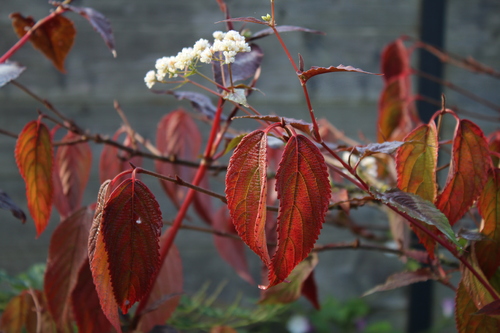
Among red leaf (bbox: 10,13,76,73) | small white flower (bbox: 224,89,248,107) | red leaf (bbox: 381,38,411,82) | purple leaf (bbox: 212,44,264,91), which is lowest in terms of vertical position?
red leaf (bbox: 381,38,411,82)

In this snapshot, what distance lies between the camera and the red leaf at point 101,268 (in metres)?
0.35

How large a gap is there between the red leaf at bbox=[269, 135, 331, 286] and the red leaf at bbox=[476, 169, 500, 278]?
0.55 ft

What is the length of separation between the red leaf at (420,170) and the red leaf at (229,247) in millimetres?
356

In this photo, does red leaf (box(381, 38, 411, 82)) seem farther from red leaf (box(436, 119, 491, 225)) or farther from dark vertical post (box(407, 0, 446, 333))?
dark vertical post (box(407, 0, 446, 333))

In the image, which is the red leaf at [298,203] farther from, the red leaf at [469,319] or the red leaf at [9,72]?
the red leaf at [9,72]

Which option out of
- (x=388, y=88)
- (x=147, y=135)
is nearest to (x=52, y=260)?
(x=388, y=88)

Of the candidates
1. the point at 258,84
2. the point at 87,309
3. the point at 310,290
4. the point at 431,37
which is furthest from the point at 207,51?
the point at 431,37

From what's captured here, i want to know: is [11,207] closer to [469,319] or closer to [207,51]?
[207,51]

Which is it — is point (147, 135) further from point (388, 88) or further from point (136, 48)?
point (388, 88)

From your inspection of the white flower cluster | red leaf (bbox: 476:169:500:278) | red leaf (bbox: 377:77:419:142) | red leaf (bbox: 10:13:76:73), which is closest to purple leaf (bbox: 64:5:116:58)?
red leaf (bbox: 10:13:76:73)

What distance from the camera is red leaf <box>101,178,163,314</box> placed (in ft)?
1.10

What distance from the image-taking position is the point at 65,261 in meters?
0.45

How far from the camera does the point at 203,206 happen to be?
0.69 m

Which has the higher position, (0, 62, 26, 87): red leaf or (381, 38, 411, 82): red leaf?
(0, 62, 26, 87): red leaf
